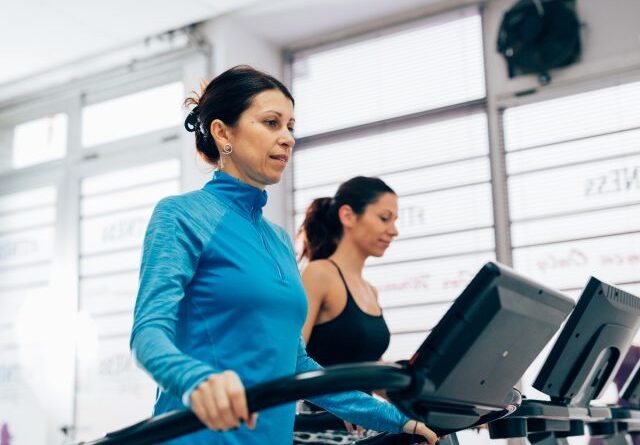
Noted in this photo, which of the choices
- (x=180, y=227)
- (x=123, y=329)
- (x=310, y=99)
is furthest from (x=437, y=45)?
(x=180, y=227)

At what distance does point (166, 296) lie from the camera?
1211 millimetres

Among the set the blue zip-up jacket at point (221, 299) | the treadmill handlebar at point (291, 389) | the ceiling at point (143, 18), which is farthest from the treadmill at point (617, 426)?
the ceiling at point (143, 18)

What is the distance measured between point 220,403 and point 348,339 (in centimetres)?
197

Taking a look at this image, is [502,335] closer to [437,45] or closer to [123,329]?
[437,45]

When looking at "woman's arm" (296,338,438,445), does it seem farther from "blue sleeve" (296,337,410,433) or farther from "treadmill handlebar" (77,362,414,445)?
"treadmill handlebar" (77,362,414,445)

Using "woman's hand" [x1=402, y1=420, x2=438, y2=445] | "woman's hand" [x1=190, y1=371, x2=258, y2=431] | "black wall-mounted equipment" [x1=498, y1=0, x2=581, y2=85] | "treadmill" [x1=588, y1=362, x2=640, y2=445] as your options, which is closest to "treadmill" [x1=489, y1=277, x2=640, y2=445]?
"treadmill" [x1=588, y1=362, x2=640, y2=445]

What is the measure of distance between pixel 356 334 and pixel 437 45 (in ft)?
8.40

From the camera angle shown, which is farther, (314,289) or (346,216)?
(346,216)

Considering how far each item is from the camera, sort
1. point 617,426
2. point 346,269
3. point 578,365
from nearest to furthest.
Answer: point 578,365
point 617,426
point 346,269

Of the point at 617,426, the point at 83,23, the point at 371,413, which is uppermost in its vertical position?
the point at 83,23

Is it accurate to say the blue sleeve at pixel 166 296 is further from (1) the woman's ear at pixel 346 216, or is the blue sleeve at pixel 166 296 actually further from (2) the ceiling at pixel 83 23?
(2) the ceiling at pixel 83 23

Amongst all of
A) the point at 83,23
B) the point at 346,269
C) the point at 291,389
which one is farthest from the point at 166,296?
the point at 83,23

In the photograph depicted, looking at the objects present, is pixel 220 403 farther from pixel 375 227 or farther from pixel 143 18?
pixel 143 18

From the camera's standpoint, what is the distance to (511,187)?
184 inches
